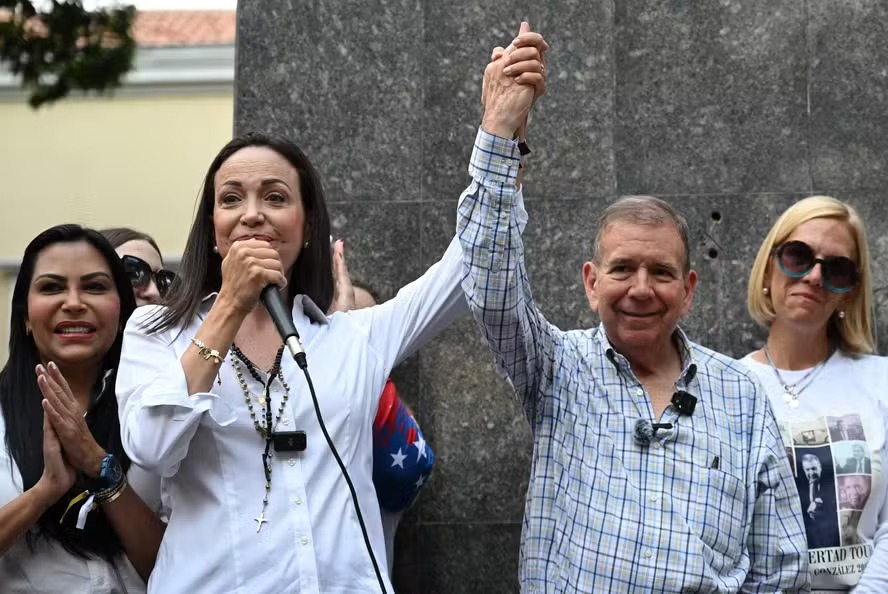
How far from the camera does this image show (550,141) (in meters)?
5.50

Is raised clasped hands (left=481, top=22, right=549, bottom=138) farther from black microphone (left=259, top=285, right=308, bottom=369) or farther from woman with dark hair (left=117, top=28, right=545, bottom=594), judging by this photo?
black microphone (left=259, top=285, right=308, bottom=369)

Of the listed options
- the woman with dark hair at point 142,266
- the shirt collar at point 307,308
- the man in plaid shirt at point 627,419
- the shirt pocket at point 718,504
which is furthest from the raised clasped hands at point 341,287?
the shirt pocket at point 718,504

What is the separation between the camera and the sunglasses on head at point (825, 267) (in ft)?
15.5

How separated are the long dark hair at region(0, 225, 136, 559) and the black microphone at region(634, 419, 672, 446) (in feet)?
5.03

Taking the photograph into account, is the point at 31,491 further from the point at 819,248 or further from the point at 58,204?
the point at 58,204

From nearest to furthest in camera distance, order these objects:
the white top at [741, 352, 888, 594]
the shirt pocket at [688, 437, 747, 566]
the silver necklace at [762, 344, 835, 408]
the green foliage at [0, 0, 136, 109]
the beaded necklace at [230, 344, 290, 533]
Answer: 1. the beaded necklace at [230, 344, 290, 533]
2. the shirt pocket at [688, 437, 747, 566]
3. the white top at [741, 352, 888, 594]
4. the silver necklace at [762, 344, 835, 408]
5. the green foliage at [0, 0, 136, 109]

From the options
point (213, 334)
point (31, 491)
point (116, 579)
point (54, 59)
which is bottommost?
point (116, 579)

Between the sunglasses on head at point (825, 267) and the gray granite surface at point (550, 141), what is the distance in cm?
57

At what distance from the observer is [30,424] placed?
13.5 feet

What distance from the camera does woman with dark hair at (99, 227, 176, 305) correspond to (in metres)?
5.03

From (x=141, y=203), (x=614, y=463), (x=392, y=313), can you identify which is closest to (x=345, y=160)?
(x=392, y=313)

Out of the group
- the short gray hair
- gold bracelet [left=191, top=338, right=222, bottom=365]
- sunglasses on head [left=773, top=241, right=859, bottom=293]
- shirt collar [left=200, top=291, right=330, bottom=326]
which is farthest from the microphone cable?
sunglasses on head [left=773, top=241, right=859, bottom=293]

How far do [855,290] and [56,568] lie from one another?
9.39 ft

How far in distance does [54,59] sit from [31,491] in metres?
3.31
